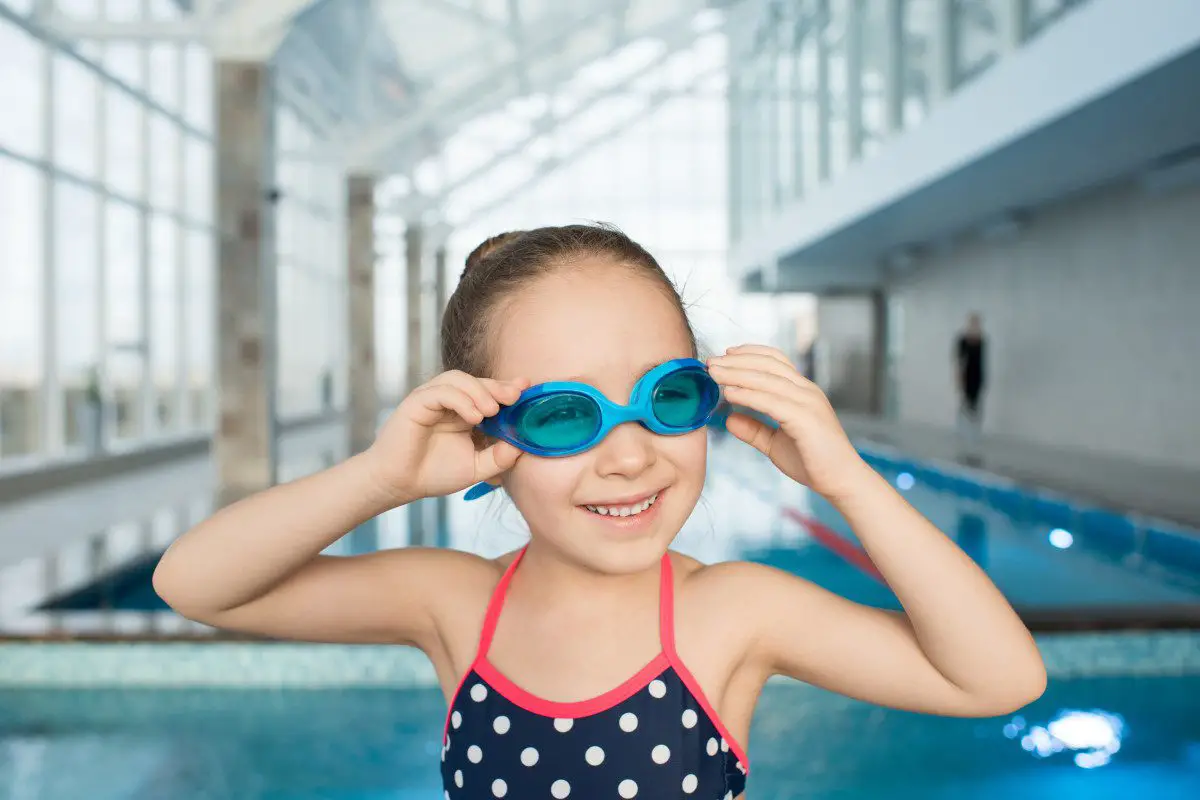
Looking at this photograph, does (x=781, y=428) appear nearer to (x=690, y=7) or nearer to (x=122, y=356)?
(x=122, y=356)

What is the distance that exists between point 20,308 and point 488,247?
383 inches

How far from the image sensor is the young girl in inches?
42.3

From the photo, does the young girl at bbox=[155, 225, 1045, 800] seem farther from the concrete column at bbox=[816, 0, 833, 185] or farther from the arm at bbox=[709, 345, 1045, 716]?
the concrete column at bbox=[816, 0, 833, 185]

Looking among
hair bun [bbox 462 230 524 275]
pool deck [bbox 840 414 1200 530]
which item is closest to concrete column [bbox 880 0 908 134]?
pool deck [bbox 840 414 1200 530]

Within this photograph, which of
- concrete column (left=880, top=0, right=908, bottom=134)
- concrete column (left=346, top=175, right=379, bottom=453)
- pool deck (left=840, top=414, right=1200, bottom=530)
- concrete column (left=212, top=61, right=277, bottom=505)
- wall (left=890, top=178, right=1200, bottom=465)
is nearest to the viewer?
pool deck (left=840, top=414, right=1200, bottom=530)

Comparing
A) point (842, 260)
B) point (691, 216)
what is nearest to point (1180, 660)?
point (842, 260)

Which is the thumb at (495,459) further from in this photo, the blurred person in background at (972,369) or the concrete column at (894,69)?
the blurred person in background at (972,369)

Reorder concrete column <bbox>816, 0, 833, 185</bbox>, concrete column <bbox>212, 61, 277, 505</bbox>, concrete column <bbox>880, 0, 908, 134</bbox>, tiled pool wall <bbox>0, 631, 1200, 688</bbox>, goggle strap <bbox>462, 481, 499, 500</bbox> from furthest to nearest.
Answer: concrete column <bbox>816, 0, 833, 185</bbox> < concrete column <bbox>880, 0, 908, 134</bbox> < concrete column <bbox>212, 61, 277, 505</bbox> < tiled pool wall <bbox>0, 631, 1200, 688</bbox> < goggle strap <bbox>462, 481, 499, 500</bbox>

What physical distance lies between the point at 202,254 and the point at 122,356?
3.31 meters

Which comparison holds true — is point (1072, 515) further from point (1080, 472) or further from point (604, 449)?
point (604, 449)

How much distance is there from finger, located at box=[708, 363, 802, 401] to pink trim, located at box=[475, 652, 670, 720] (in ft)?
1.20

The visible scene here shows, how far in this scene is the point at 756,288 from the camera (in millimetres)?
21656

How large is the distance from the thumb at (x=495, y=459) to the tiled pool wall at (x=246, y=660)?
2.92 m

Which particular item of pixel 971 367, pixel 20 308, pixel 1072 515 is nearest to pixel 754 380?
pixel 1072 515
